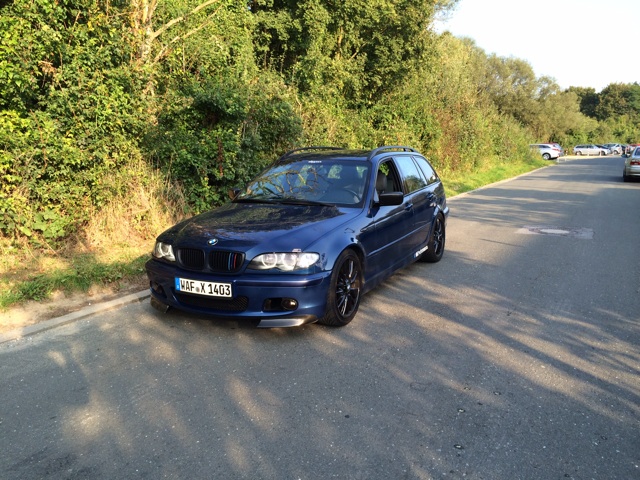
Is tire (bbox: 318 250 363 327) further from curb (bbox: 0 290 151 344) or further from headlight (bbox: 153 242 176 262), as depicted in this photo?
curb (bbox: 0 290 151 344)

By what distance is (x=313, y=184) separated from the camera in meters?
5.94

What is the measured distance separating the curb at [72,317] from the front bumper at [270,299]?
1.31m

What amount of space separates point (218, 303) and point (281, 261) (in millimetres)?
678

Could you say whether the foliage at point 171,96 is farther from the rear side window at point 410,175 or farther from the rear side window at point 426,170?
the rear side window at point 410,175

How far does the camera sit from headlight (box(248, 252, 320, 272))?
177 inches

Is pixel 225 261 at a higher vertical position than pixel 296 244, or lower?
lower

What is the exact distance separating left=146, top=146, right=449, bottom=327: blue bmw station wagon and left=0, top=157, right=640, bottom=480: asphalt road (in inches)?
12.5

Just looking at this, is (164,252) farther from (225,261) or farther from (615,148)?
(615,148)

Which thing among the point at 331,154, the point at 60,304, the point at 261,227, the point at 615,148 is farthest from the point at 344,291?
the point at 615,148

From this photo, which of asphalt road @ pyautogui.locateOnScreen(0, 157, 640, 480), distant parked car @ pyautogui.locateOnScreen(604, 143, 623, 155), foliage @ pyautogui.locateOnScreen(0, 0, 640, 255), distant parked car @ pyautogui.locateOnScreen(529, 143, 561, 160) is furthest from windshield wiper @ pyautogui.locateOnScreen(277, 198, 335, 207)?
distant parked car @ pyautogui.locateOnScreen(604, 143, 623, 155)

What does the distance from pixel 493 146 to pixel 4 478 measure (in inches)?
1273

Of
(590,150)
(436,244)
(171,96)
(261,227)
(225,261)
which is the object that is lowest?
(436,244)

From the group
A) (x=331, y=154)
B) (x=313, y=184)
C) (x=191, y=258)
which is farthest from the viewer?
(x=331, y=154)

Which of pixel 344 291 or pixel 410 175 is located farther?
pixel 410 175
